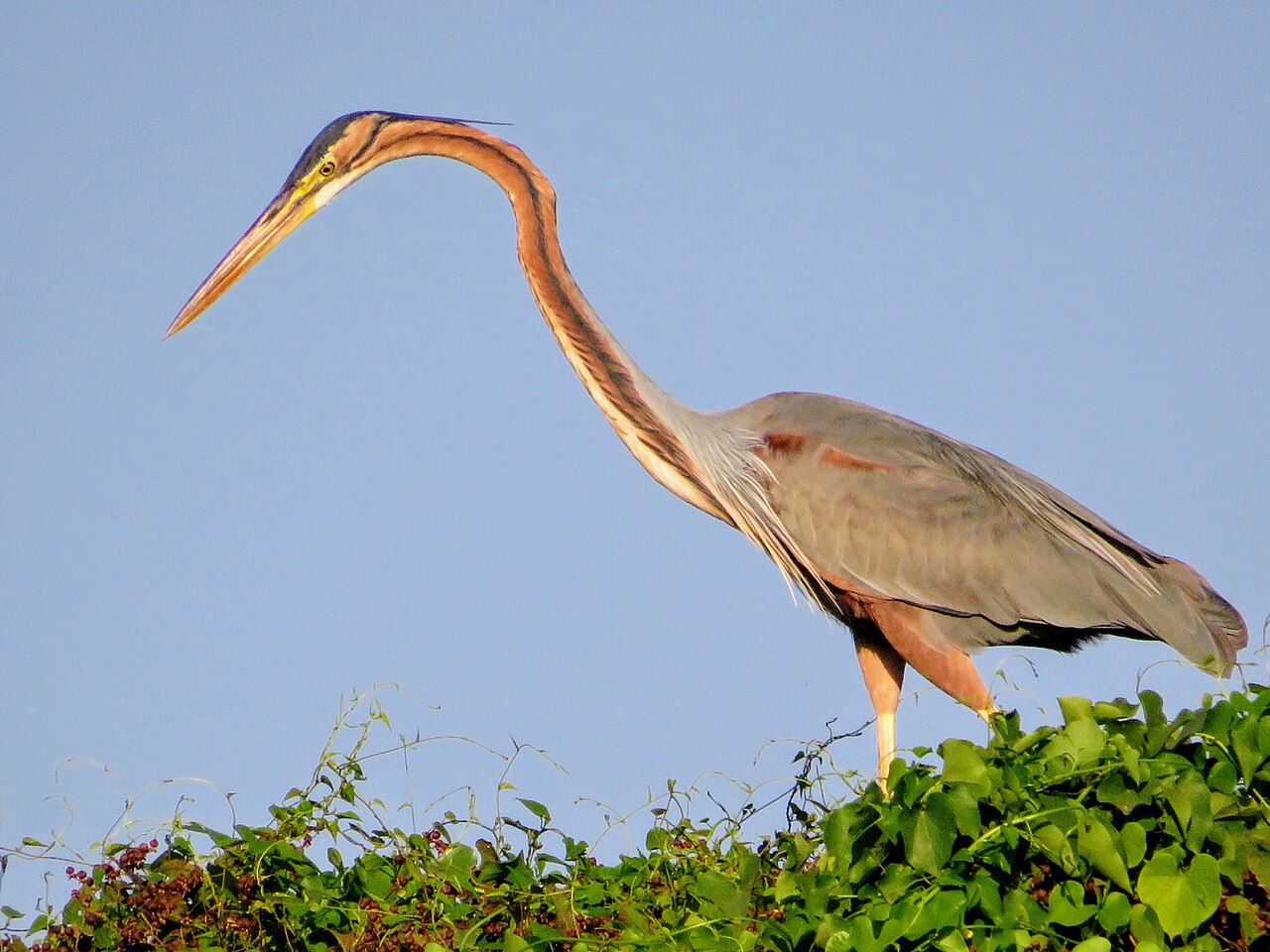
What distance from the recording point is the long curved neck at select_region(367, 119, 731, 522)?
210 inches

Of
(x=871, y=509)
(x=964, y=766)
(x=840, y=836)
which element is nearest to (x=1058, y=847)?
(x=964, y=766)

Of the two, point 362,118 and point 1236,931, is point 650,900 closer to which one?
point 1236,931

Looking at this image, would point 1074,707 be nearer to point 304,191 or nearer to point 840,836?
point 840,836

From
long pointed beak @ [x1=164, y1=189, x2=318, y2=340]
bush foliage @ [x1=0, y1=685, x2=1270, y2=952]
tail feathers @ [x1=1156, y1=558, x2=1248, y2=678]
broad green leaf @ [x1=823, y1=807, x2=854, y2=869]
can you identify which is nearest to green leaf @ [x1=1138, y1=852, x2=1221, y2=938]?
bush foliage @ [x1=0, y1=685, x2=1270, y2=952]

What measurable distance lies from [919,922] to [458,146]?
4027mm

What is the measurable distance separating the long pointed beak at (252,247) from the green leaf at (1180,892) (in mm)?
4080

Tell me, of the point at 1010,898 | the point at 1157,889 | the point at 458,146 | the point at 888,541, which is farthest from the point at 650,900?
the point at 458,146

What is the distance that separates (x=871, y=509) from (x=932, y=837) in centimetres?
311

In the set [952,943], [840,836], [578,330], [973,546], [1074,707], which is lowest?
[952,943]

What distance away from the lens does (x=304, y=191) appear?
218 inches

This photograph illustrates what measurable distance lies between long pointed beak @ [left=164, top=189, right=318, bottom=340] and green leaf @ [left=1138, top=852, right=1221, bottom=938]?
4.08 metres

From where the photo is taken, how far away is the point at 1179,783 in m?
2.39

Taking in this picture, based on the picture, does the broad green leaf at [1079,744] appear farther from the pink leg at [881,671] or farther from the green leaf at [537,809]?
the pink leg at [881,671]

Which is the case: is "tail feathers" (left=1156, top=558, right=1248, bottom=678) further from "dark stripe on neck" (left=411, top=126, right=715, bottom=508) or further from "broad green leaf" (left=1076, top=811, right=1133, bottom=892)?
"broad green leaf" (left=1076, top=811, right=1133, bottom=892)
